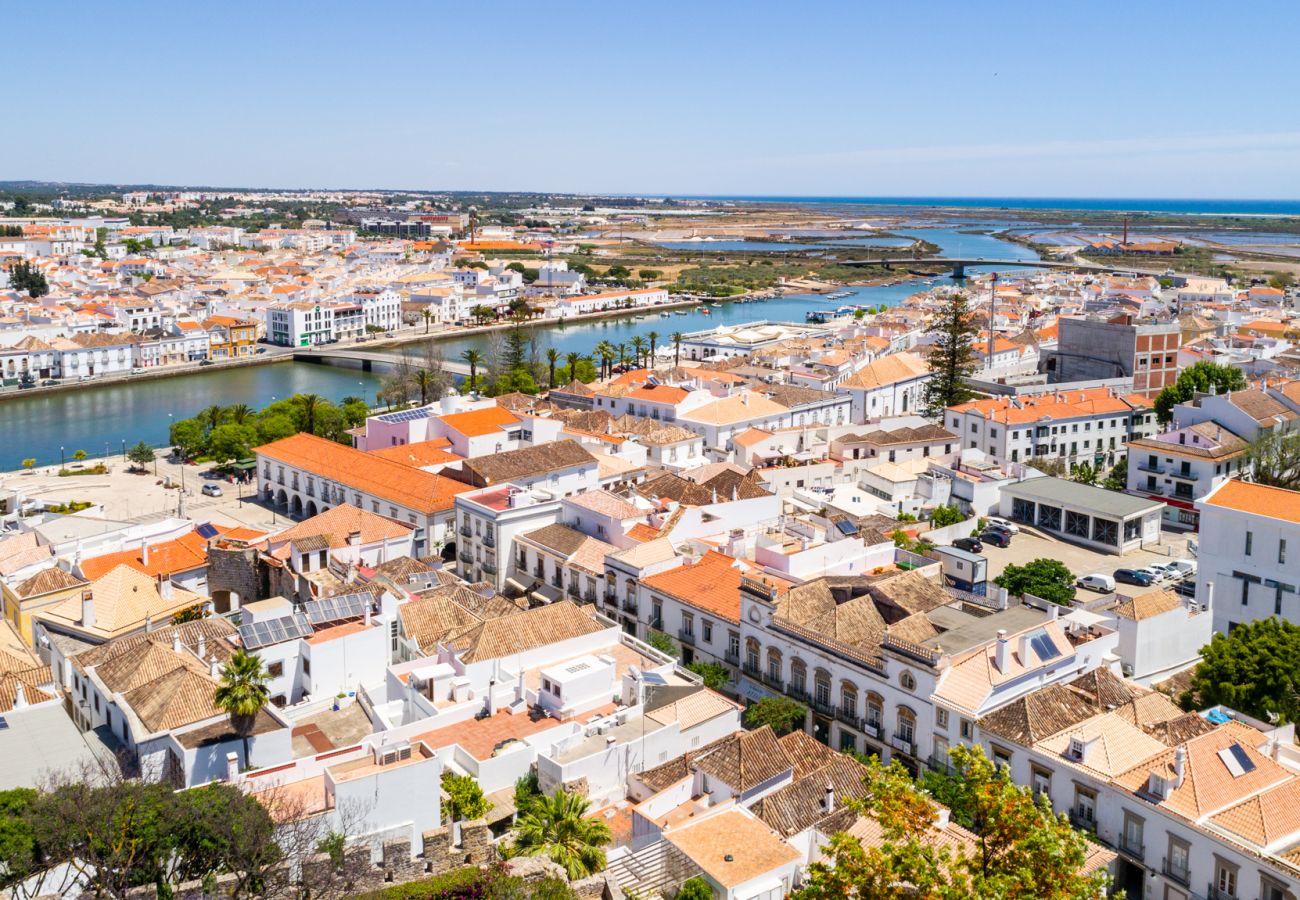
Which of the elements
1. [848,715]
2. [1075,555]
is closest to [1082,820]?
[848,715]

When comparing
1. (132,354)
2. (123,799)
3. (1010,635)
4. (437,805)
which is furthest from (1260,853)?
(132,354)

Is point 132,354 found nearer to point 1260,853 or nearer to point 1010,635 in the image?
point 1010,635

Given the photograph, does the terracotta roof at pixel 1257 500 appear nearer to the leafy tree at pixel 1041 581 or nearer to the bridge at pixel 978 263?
the leafy tree at pixel 1041 581

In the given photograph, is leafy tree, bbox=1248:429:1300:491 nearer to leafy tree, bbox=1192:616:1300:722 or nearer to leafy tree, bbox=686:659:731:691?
leafy tree, bbox=1192:616:1300:722

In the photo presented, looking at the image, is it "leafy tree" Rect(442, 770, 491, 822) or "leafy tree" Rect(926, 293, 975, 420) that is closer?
"leafy tree" Rect(442, 770, 491, 822)

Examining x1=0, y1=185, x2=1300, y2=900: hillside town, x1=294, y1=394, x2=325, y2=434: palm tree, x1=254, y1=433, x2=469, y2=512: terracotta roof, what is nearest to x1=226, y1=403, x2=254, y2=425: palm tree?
x1=0, y1=185, x2=1300, y2=900: hillside town
